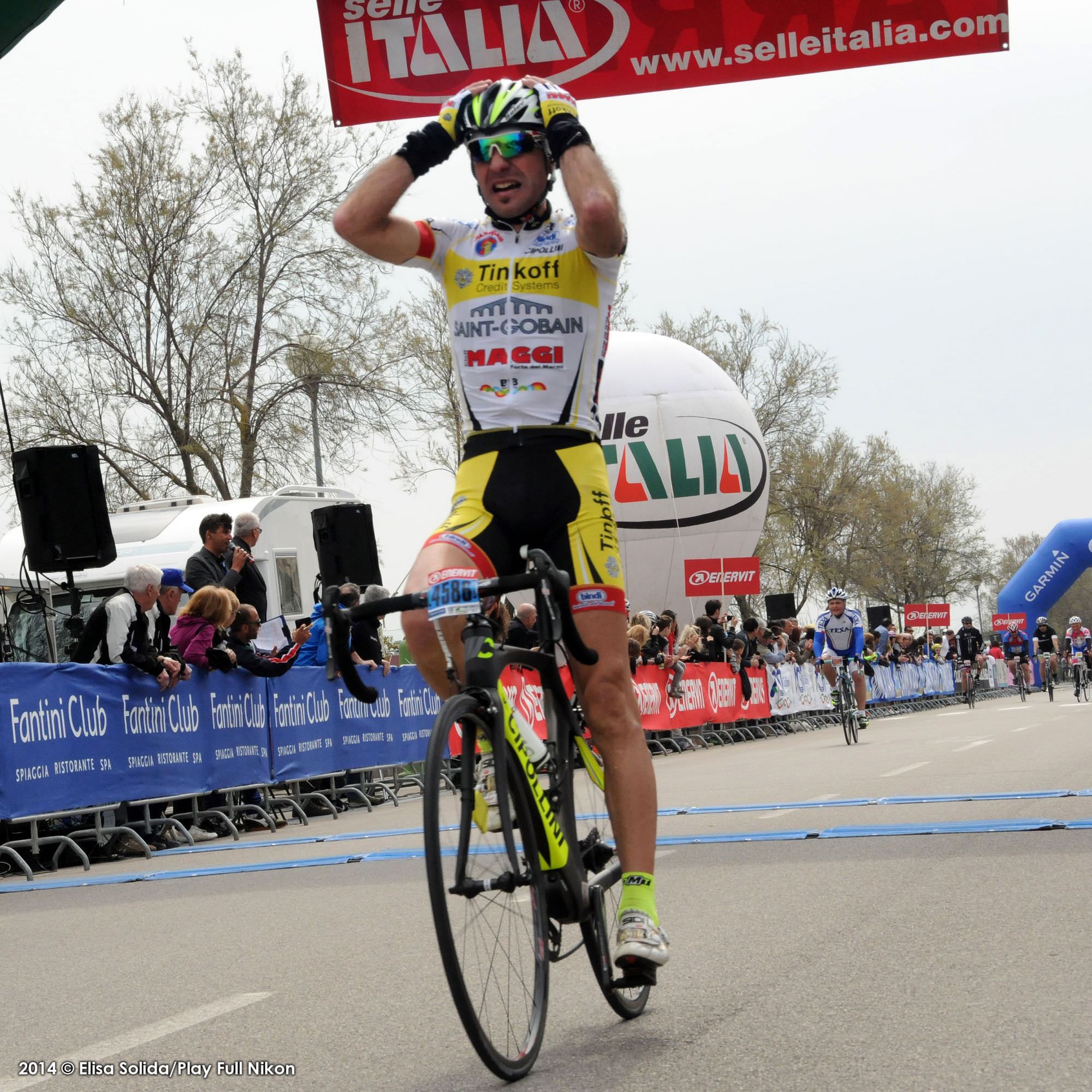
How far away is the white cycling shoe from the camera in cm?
392

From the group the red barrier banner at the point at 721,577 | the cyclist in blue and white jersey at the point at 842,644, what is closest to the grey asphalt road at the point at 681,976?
Answer: the cyclist in blue and white jersey at the point at 842,644

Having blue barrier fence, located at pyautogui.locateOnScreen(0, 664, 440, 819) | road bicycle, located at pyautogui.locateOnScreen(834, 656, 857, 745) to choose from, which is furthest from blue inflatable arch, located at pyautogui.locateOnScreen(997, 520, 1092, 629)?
blue barrier fence, located at pyautogui.locateOnScreen(0, 664, 440, 819)

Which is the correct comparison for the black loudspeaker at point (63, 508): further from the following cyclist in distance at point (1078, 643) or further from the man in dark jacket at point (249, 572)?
the following cyclist in distance at point (1078, 643)

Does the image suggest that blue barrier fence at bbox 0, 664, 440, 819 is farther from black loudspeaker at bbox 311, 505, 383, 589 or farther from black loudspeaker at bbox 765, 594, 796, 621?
black loudspeaker at bbox 765, 594, 796, 621

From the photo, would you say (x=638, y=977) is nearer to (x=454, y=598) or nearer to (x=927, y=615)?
(x=454, y=598)

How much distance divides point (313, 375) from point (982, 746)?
23.9 meters

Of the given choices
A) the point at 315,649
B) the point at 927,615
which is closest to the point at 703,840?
the point at 315,649

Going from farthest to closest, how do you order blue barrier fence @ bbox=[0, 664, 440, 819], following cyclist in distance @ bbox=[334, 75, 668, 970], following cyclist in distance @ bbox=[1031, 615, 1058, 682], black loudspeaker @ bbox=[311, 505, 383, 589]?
1. following cyclist in distance @ bbox=[1031, 615, 1058, 682]
2. black loudspeaker @ bbox=[311, 505, 383, 589]
3. blue barrier fence @ bbox=[0, 664, 440, 819]
4. following cyclist in distance @ bbox=[334, 75, 668, 970]

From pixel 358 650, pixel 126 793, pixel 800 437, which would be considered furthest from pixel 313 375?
pixel 800 437

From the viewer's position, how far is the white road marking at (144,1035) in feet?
13.0

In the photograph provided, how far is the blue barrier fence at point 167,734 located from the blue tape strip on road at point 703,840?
955 millimetres

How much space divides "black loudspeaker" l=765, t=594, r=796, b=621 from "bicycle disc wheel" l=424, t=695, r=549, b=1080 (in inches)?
1426

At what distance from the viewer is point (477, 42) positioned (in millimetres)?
10789

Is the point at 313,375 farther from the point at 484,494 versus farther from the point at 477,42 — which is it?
the point at 484,494
